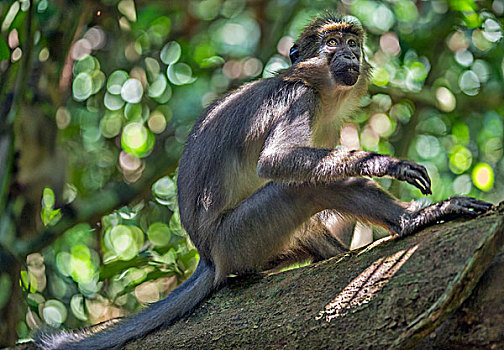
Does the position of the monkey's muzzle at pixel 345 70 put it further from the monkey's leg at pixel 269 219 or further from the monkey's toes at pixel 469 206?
the monkey's toes at pixel 469 206

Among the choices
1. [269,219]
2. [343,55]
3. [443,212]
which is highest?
[343,55]

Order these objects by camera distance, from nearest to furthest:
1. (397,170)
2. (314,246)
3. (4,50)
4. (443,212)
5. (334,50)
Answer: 1. (443,212)
2. (397,170)
3. (314,246)
4. (334,50)
5. (4,50)

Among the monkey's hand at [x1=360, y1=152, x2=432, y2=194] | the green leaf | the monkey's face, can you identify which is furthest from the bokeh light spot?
the green leaf

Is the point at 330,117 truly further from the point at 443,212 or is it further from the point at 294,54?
the point at 443,212

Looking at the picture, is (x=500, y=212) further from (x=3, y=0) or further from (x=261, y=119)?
(x=3, y=0)

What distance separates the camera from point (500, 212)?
3711mm

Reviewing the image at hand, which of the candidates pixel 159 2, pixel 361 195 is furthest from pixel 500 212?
pixel 159 2

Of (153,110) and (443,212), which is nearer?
(443,212)

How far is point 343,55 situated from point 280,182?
156 centimetres

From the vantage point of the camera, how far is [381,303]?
3.59 metres

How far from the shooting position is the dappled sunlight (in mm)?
3689

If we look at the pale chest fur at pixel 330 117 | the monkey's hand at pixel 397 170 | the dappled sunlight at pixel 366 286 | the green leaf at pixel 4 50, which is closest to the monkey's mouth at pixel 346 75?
the pale chest fur at pixel 330 117

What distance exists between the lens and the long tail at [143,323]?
4.80 metres

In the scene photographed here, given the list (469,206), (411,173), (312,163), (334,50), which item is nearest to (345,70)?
(334,50)
